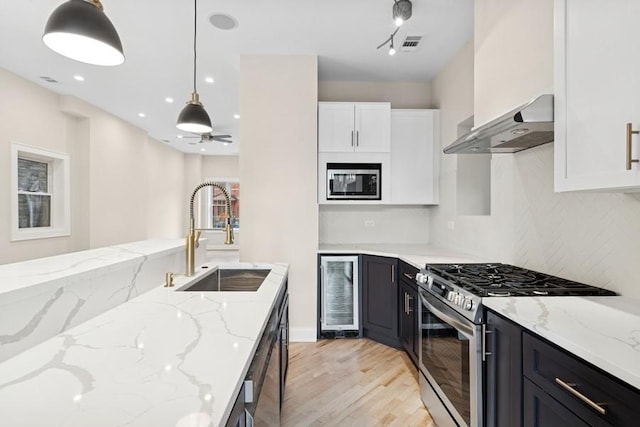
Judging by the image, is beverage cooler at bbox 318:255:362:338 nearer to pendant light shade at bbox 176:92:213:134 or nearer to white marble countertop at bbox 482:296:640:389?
pendant light shade at bbox 176:92:213:134

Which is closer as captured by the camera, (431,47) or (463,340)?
(463,340)

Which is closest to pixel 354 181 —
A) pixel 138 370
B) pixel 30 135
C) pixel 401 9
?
pixel 401 9

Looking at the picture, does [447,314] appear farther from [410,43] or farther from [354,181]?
[410,43]

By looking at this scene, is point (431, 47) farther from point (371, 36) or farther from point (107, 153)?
point (107, 153)

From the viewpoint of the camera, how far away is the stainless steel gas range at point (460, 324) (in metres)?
1.51

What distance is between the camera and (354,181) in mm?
3594

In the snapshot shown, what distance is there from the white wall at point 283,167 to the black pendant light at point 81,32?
1901mm

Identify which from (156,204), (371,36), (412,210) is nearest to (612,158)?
(371,36)

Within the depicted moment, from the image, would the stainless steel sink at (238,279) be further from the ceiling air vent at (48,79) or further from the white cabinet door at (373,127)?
the ceiling air vent at (48,79)

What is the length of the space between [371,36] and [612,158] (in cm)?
243

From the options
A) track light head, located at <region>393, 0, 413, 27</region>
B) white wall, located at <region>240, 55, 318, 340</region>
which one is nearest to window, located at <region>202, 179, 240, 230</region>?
white wall, located at <region>240, 55, 318, 340</region>

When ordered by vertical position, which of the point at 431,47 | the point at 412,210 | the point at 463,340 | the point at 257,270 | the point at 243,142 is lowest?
the point at 463,340

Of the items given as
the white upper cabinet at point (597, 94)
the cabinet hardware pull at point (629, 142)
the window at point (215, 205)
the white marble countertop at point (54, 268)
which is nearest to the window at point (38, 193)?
the white marble countertop at point (54, 268)

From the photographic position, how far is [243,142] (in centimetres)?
339
